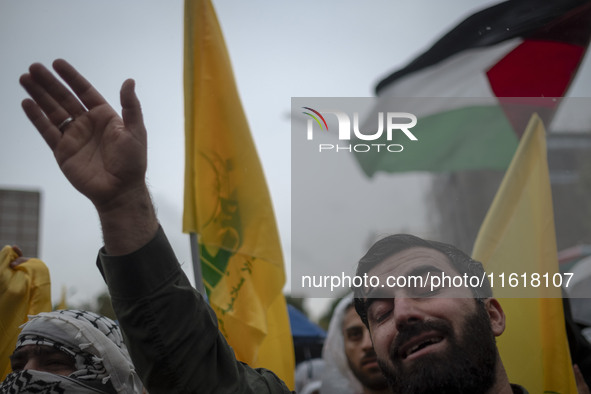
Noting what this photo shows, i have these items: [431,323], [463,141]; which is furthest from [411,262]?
[463,141]

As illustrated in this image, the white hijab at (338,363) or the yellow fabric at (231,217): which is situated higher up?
the yellow fabric at (231,217)

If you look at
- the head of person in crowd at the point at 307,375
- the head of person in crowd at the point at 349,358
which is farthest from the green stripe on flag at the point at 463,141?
the head of person in crowd at the point at 307,375

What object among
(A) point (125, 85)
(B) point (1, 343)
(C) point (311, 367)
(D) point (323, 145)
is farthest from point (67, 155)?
(C) point (311, 367)

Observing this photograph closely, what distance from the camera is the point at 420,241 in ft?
5.81

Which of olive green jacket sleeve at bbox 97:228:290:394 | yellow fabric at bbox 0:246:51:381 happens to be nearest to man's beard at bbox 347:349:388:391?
olive green jacket sleeve at bbox 97:228:290:394

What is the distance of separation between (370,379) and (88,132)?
6.40 feet

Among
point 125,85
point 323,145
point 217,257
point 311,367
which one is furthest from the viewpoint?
point 311,367

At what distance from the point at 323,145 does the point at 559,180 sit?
4.56 feet

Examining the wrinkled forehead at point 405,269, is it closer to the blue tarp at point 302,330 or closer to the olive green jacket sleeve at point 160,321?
the olive green jacket sleeve at point 160,321

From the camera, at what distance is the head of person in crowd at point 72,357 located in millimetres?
1852

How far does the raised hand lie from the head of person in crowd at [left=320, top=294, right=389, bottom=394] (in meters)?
1.60

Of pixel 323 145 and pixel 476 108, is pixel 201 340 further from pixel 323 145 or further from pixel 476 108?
pixel 476 108

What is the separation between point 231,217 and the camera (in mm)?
2623

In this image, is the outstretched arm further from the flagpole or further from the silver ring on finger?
the flagpole
